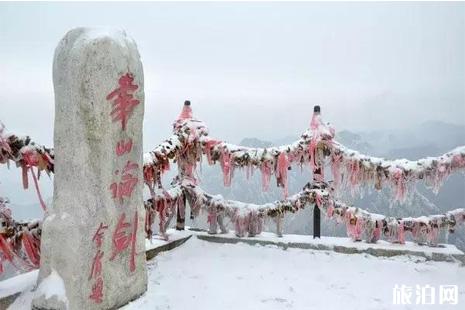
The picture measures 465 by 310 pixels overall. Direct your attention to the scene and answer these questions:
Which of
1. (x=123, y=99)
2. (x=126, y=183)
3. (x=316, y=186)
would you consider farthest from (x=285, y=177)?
(x=123, y=99)

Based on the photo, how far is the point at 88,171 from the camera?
402 cm

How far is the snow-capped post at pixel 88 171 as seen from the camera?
3.92 m

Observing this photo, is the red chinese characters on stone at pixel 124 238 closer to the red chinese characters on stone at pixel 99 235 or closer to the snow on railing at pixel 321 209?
the red chinese characters on stone at pixel 99 235

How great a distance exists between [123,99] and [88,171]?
30.8 inches

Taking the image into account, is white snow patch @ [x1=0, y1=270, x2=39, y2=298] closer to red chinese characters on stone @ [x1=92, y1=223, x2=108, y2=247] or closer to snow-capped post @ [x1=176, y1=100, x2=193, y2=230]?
red chinese characters on stone @ [x1=92, y1=223, x2=108, y2=247]

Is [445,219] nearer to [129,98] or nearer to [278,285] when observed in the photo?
[278,285]

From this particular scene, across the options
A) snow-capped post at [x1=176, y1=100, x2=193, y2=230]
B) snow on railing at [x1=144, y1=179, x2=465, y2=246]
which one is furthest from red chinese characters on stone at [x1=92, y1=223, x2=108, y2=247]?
snow-capped post at [x1=176, y1=100, x2=193, y2=230]

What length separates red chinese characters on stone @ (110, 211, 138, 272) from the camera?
170 inches

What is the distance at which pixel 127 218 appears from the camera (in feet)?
14.6

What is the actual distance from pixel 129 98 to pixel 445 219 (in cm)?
489

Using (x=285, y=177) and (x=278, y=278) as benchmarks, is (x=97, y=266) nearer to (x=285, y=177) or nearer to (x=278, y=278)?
(x=278, y=278)

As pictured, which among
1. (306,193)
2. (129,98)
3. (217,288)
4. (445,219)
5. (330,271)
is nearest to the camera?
(129,98)

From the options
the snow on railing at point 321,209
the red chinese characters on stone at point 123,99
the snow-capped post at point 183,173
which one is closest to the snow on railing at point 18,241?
the red chinese characters on stone at point 123,99

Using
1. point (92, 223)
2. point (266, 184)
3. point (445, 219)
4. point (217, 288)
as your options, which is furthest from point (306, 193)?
point (92, 223)
